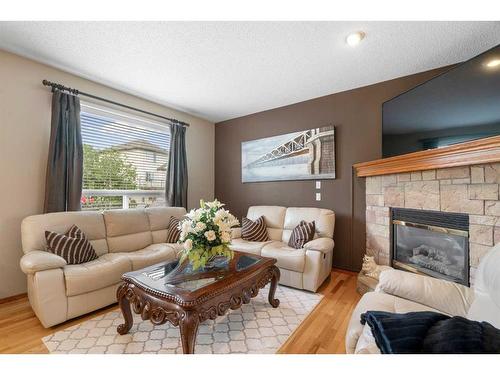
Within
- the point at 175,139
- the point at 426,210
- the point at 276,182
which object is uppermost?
the point at 175,139

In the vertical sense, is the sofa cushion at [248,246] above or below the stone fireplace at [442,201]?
below

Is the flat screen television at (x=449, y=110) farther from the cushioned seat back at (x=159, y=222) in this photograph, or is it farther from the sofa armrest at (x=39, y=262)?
the sofa armrest at (x=39, y=262)

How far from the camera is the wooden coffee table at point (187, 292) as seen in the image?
1335 millimetres

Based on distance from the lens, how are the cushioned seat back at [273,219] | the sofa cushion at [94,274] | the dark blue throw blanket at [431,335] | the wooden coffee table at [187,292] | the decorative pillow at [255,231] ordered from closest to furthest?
the dark blue throw blanket at [431,335] → the wooden coffee table at [187,292] → the sofa cushion at [94,274] → the decorative pillow at [255,231] → the cushioned seat back at [273,219]

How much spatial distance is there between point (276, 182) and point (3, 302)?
11.5 feet

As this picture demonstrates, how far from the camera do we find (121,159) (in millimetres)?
3141

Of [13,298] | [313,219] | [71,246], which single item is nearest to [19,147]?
[71,246]

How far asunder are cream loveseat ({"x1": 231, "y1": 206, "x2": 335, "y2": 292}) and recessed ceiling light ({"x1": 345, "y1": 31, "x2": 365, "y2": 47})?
192 cm

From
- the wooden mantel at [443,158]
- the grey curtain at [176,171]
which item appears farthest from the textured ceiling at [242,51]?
the wooden mantel at [443,158]

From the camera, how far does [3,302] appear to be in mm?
2148

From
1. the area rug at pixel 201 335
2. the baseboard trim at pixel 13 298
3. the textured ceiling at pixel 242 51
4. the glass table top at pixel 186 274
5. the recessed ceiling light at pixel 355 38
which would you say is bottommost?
the area rug at pixel 201 335

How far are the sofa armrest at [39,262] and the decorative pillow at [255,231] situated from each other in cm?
200

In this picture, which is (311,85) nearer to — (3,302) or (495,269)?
(495,269)
